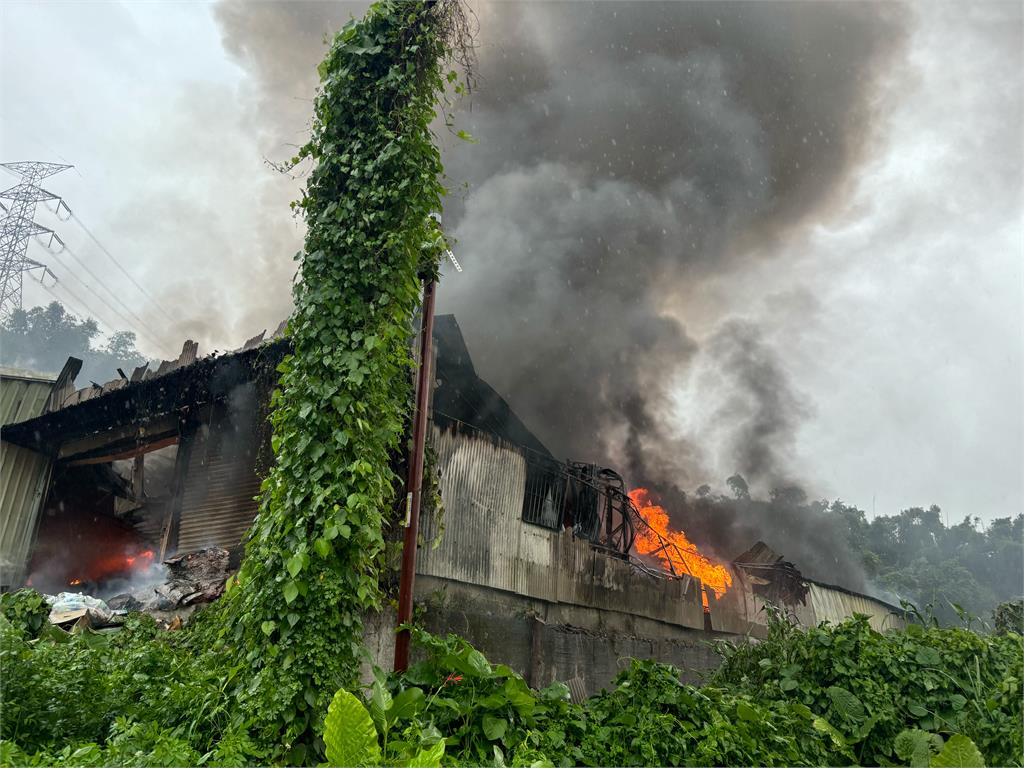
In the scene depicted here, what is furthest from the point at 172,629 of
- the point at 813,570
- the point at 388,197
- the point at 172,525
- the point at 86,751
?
the point at 813,570

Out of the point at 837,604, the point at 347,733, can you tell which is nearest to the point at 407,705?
the point at 347,733

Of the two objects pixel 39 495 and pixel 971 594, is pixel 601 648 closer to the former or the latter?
pixel 39 495

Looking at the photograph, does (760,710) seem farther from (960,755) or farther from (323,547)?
(323,547)

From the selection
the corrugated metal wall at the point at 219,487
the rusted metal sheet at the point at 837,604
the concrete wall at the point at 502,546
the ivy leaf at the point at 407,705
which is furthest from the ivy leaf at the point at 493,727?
the rusted metal sheet at the point at 837,604

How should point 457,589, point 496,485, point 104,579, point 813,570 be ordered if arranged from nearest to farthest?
point 457,589
point 496,485
point 104,579
point 813,570

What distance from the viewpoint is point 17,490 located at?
11203 millimetres

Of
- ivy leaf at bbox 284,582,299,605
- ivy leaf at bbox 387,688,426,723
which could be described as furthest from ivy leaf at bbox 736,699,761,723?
ivy leaf at bbox 284,582,299,605

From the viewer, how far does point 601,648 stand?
1089 centimetres

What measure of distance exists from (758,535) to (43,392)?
88.2ft

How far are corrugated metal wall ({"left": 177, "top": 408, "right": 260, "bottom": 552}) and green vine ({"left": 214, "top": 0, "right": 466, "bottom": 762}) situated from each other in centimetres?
306

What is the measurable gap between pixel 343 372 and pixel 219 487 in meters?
4.73

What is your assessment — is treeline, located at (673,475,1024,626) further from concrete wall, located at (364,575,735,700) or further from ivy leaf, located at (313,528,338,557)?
ivy leaf, located at (313,528,338,557)

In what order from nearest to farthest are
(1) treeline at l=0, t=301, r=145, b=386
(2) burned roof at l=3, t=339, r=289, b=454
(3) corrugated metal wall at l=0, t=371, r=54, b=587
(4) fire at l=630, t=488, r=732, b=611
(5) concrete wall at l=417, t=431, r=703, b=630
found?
(5) concrete wall at l=417, t=431, r=703, b=630
(2) burned roof at l=3, t=339, r=289, b=454
(3) corrugated metal wall at l=0, t=371, r=54, b=587
(4) fire at l=630, t=488, r=732, b=611
(1) treeline at l=0, t=301, r=145, b=386

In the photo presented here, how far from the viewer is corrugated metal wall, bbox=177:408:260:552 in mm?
9055
